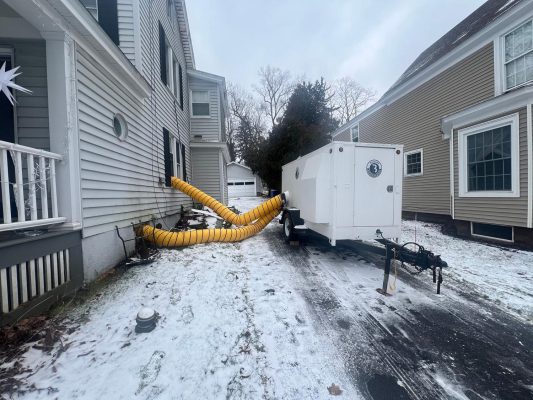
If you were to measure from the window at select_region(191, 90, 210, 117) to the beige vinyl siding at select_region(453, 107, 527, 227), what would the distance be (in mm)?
10496

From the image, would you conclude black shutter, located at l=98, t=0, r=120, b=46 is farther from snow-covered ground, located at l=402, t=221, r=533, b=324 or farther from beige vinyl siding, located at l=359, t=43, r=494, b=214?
beige vinyl siding, located at l=359, t=43, r=494, b=214

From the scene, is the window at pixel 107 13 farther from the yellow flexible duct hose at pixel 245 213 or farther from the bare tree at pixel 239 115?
the bare tree at pixel 239 115

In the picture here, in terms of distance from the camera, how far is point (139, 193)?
6172 mm

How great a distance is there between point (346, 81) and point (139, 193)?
44.2m

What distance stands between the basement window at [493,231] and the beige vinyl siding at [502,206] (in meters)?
0.32

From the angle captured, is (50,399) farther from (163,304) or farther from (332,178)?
(332,178)

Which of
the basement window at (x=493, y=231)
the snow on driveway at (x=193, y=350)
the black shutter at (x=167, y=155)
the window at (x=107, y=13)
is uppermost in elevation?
the window at (x=107, y=13)

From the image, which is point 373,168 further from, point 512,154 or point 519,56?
point 519,56

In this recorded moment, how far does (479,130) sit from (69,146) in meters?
9.94

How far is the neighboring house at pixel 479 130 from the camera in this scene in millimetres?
6742

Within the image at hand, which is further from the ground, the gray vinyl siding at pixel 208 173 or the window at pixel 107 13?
the window at pixel 107 13

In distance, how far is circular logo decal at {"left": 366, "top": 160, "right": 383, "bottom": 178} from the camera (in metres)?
5.18

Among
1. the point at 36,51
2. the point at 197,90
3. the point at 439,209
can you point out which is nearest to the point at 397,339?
the point at 36,51

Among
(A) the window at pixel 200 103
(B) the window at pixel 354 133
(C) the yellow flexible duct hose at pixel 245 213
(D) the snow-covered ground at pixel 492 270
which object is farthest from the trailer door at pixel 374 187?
(B) the window at pixel 354 133
